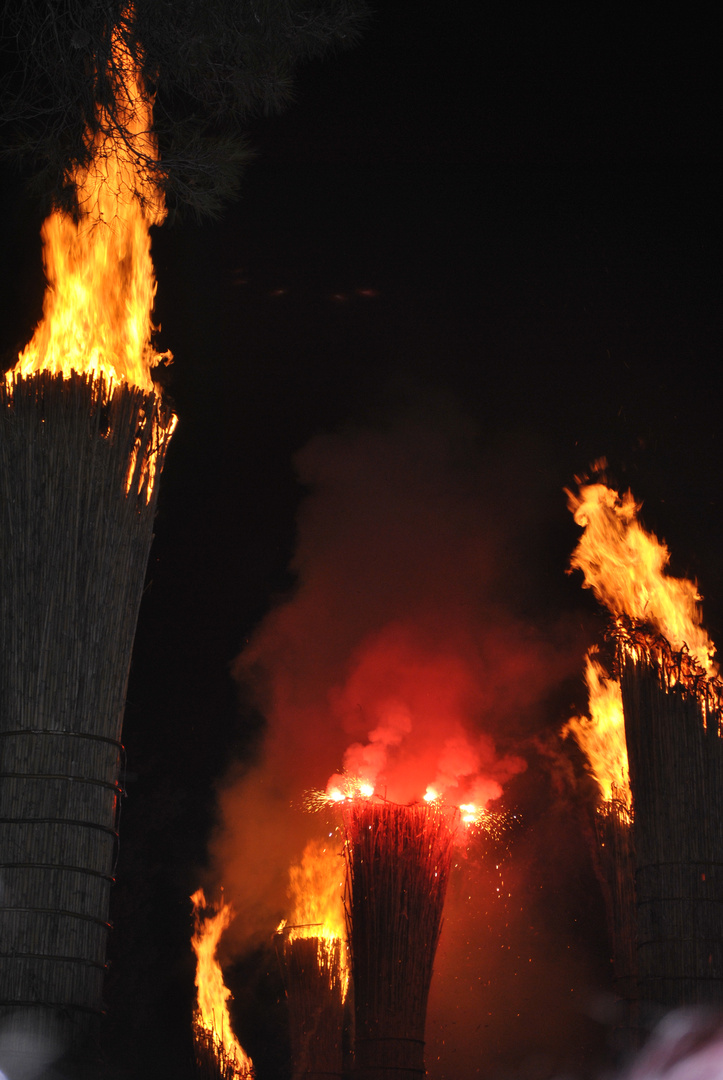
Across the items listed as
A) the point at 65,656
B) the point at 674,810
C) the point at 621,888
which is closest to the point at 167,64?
the point at 65,656

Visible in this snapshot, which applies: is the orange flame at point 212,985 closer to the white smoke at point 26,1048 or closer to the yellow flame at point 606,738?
the yellow flame at point 606,738

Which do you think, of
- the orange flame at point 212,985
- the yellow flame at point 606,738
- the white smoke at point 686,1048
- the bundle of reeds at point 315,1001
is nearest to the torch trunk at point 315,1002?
the bundle of reeds at point 315,1001

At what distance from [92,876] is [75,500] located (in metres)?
1.05

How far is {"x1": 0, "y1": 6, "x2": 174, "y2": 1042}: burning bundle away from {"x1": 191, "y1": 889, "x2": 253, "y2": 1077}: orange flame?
5.71 m

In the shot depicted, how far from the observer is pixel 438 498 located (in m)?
9.43

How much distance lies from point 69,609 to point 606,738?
557 centimetres

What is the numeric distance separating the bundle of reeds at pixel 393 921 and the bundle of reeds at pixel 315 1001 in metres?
1.46

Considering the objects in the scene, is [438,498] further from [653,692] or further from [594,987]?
[653,692]

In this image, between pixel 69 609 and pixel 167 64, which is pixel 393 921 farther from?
pixel 167 64

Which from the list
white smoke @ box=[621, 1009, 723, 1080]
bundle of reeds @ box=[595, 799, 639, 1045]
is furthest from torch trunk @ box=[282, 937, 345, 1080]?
white smoke @ box=[621, 1009, 723, 1080]

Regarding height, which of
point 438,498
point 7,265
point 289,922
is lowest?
point 289,922

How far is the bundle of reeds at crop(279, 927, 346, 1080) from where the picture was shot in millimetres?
6684

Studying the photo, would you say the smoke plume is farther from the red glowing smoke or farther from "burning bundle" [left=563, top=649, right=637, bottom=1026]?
"burning bundle" [left=563, top=649, right=637, bottom=1026]

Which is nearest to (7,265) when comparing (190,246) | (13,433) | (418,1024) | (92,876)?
(190,246)
